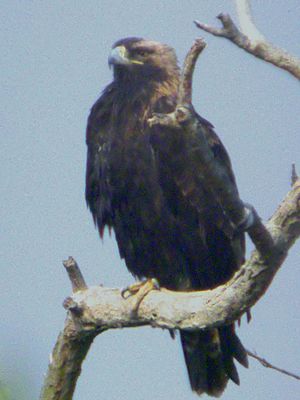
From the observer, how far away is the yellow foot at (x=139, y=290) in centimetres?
405

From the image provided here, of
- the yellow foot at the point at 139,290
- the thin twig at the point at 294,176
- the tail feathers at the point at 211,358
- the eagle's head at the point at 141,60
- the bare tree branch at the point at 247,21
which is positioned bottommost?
the tail feathers at the point at 211,358

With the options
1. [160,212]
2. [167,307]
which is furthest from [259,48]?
[160,212]

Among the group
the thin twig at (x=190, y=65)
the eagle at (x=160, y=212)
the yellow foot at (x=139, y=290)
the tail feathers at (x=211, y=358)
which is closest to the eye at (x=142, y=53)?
the eagle at (x=160, y=212)

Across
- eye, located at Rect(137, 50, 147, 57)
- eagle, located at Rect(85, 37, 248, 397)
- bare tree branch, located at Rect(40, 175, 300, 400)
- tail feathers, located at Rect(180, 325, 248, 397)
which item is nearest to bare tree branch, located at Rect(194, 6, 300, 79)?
bare tree branch, located at Rect(40, 175, 300, 400)

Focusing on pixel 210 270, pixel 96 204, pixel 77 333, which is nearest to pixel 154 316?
pixel 77 333

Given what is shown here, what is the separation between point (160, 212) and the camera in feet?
15.6

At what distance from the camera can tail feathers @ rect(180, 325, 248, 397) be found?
4.75m

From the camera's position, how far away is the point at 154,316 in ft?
13.1

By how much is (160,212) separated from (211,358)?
33.4 inches

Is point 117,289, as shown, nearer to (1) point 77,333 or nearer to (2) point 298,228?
(1) point 77,333

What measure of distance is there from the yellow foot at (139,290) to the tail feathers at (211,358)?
0.43m

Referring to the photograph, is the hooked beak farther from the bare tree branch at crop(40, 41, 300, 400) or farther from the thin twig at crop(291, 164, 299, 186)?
the thin twig at crop(291, 164, 299, 186)

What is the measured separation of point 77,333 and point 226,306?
901 mm

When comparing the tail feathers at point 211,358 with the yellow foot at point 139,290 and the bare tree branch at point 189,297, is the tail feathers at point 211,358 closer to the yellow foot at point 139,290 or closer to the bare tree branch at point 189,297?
the yellow foot at point 139,290
